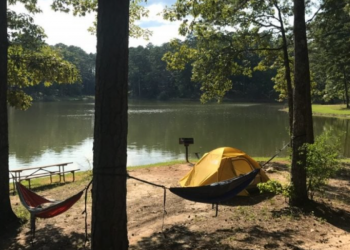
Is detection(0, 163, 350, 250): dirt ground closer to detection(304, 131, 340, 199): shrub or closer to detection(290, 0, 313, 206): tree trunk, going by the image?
detection(290, 0, 313, 206): tree trunk

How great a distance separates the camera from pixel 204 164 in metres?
8.36

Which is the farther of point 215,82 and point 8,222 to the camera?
point 215,82

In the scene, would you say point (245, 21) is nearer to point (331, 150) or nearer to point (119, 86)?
point (331, 150)

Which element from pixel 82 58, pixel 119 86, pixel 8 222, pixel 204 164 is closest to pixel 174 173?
pixel 204 164

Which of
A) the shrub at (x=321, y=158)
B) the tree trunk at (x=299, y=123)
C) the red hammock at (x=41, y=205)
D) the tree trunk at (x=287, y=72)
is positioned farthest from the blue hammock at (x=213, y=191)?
the tree trunk at (x=287, y=72)

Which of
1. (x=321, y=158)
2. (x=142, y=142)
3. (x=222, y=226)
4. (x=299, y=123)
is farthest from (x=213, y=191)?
(x=142, y=142)

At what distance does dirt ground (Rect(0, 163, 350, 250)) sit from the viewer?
4.81m

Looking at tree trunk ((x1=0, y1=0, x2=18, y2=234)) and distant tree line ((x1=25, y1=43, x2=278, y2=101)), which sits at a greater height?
distant tree line ((x1=25, y1=43, x2=278, y2=101))

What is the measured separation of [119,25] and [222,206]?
4677 mm

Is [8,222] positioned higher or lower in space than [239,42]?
lower

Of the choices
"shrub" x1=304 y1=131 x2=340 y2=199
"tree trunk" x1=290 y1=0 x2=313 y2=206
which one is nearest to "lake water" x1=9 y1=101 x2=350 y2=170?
"tree trunk" x1=290 y1=0 x2=313 y2=206

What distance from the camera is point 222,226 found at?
5566 millimetres

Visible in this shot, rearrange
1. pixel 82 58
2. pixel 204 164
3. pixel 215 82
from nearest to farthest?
pixel 204 164 < pixel 215 82 < pixel 82 58

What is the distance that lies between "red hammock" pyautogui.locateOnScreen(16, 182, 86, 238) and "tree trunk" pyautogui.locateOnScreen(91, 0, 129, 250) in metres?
1.19
